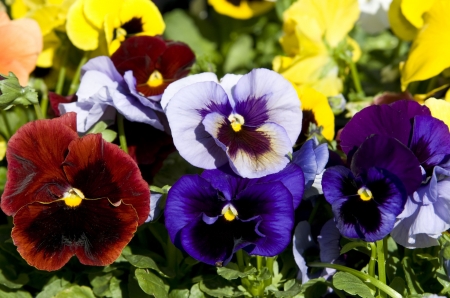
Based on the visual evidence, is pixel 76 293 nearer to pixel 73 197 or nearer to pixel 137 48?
pixel 73 197

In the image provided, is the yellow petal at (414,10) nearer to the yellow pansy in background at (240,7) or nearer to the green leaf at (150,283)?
Result: the yellow pansy in background at (240,7)

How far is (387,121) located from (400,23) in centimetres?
42

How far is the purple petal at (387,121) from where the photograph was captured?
2.32 ft

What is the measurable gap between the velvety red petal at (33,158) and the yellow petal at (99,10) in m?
0.30

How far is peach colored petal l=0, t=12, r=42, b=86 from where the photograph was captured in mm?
970

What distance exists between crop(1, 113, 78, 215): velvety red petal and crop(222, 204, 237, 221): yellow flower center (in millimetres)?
198

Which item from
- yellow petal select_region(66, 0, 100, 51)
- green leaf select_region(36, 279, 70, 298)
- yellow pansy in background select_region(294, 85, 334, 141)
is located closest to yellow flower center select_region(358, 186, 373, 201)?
yellow pansy in background select_region(294, 85, 334, 141)

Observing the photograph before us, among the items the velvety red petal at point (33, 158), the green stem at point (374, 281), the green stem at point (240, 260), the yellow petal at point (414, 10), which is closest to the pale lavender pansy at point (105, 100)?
the velvety red petal at point (33, 158)

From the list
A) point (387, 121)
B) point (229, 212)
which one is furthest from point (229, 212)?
point (387, 121)

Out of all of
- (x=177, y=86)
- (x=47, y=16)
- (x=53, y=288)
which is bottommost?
(x=53, y=288)

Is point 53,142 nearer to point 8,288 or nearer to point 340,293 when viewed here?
point 8,288

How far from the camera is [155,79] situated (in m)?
0.92

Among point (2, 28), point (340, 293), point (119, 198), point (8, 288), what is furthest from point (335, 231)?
point (2, 28)

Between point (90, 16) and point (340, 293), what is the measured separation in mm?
578
